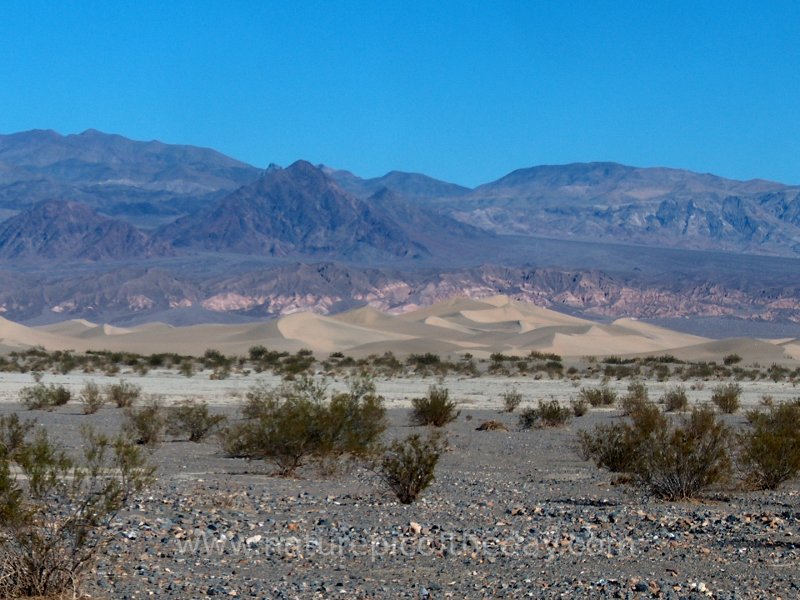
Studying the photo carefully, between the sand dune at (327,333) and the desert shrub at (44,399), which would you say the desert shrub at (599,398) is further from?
the sand dune at (327,333)

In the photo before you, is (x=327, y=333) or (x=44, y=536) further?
(x=327, y=333)

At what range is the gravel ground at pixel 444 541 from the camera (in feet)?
31.7

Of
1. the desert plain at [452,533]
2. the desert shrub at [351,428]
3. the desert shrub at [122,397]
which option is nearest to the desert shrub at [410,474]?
the desert plain at [452,533]

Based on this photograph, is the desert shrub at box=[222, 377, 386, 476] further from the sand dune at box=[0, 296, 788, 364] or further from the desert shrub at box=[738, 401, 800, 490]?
the sand dune at box=[0, 296, 788, 364]

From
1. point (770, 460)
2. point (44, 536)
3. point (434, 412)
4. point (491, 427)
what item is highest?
point (44, 536)

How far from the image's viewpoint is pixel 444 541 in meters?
11.5

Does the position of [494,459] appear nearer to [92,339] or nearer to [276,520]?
[276,520]

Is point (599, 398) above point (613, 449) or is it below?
below

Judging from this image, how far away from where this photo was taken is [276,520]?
1259cm

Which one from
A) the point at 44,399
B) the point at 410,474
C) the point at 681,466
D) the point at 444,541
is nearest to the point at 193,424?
the point at 44,399

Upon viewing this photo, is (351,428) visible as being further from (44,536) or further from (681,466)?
(44,536)

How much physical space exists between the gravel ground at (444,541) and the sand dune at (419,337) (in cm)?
6254

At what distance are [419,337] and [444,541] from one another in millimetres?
90685

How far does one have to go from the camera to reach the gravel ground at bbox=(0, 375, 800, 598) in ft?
31.7
